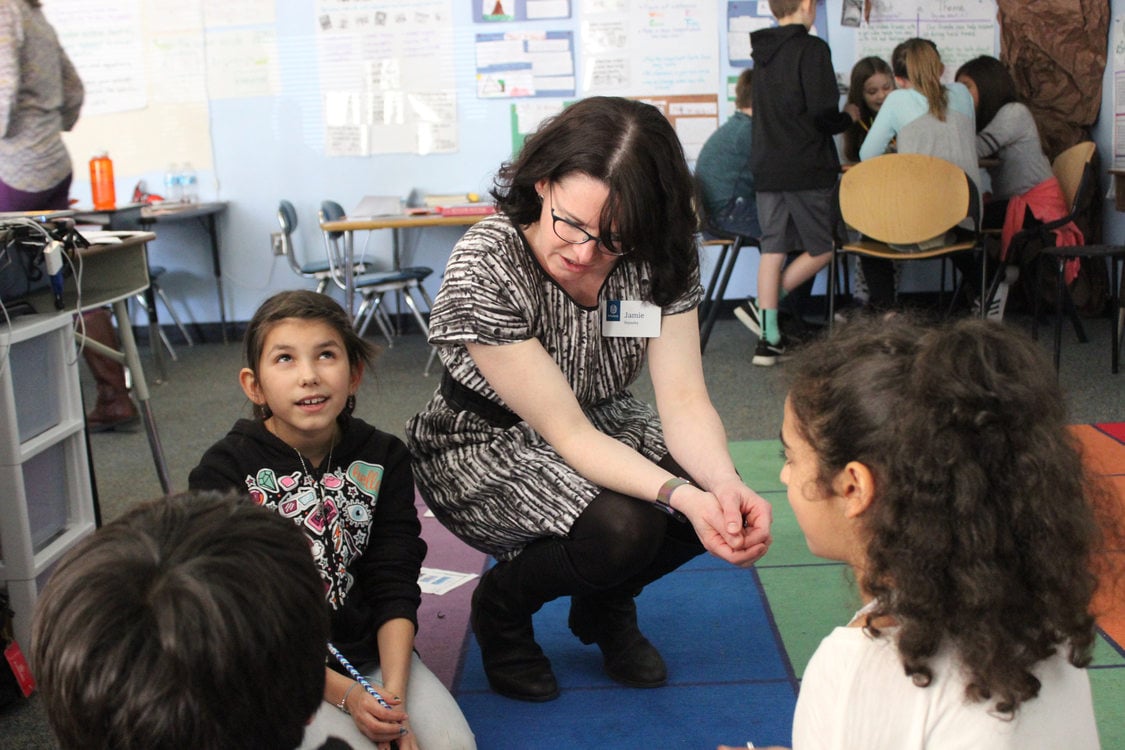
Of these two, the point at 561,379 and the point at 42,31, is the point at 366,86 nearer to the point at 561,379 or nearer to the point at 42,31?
the point at 42,31

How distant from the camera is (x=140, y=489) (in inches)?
129

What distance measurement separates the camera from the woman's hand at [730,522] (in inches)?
61.5

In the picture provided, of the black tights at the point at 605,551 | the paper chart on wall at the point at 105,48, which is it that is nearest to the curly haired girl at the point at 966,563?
the black tights at the point at 605,551

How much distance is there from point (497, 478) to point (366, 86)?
461 cm

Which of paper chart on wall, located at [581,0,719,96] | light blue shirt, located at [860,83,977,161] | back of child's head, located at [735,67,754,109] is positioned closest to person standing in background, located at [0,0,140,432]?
back of child's head, located at [735,67,754,109]

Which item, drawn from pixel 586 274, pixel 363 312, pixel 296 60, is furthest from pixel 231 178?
pixel 586 274

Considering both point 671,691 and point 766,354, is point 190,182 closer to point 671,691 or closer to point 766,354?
point 766,354

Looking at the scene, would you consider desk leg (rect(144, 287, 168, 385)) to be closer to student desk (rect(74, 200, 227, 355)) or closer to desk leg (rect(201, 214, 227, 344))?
student desk (rect(74, 200, 227, 355))

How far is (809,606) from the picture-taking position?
2.25 m

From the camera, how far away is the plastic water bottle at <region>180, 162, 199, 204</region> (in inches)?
239

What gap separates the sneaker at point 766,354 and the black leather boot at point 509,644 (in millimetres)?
3111

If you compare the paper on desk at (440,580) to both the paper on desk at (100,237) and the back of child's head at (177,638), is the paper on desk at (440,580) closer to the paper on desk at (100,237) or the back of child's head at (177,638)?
the paper on desk at (100,237)

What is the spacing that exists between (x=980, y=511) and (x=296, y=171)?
5.64 meters

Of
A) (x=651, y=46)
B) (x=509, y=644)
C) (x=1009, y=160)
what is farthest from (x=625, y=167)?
(x=651, y=46)
